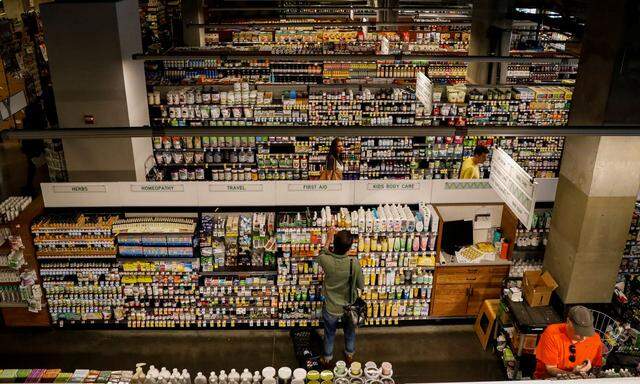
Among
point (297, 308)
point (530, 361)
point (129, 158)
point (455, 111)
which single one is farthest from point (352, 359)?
point (455, 111)

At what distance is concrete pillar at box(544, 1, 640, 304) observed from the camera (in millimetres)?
6281

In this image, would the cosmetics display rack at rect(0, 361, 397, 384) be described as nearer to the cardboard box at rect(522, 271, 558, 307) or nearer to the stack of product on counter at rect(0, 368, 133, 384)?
the stack of product on counter at rect(0, 368, 133, 384)

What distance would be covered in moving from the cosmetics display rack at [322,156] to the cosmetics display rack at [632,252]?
3855 millimetres

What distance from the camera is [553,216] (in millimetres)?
7590

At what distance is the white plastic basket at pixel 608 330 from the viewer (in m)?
6.61

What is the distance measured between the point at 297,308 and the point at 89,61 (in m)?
4.98

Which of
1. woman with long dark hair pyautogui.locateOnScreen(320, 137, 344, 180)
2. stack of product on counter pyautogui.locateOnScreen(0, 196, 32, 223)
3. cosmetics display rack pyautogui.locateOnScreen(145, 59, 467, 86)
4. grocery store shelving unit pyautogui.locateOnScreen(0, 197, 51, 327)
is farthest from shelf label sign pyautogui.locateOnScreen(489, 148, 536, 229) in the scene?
cosmetics display rack pyautogui.locateOnScreen(145, 59, 467, 86)

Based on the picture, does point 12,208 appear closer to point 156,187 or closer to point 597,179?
point 156,187

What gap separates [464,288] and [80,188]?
226 inches

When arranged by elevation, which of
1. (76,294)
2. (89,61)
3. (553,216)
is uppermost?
(89,61)

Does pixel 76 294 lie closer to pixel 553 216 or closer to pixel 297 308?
pixel 297 308

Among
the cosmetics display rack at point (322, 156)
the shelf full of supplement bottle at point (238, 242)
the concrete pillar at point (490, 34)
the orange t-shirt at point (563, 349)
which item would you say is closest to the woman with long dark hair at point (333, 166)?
the shelf full of supplement bottle at point (238, 242)

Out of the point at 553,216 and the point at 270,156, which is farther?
the point at 270,156

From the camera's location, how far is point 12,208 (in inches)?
298
